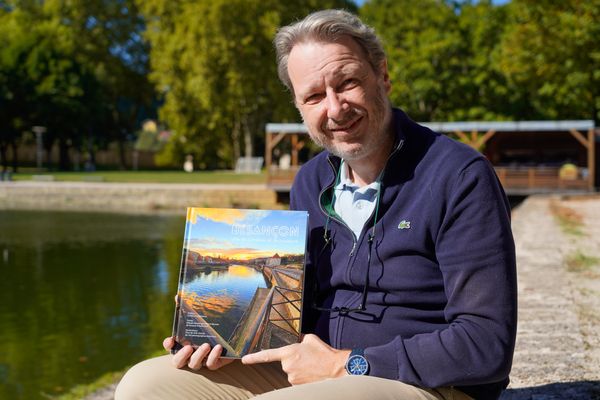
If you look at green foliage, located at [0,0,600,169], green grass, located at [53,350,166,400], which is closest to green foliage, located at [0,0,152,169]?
green foliage, located at [0,0,600,169]

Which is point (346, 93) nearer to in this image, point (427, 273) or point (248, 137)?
point (427, 273)

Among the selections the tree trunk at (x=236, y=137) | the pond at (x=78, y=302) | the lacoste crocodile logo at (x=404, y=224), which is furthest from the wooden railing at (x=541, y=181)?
the lacoste crocodile logo at (x=404, y=224)

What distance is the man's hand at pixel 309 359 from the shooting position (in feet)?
5.76

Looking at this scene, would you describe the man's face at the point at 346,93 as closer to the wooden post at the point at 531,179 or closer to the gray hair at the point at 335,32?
the gray hair at the point at 335,32

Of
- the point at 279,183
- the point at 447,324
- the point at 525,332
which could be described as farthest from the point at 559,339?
the point at 279,183

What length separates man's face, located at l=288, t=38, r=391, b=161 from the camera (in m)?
1.91

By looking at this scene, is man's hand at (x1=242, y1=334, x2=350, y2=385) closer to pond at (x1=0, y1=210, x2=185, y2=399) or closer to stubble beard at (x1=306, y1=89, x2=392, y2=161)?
stubble beard at (x1=306, y1=89, x2=392, y2=161)

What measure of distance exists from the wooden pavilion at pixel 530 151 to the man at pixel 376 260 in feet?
64.1

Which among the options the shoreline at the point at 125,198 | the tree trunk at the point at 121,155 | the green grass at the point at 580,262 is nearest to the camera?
the green grass at the point at 580,262

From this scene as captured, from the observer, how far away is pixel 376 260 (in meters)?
1.85

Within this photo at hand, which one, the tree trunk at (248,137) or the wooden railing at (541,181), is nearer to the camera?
the wooden railing at (541,181)

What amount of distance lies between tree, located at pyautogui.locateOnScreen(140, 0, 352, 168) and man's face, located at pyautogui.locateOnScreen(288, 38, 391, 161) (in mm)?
34110

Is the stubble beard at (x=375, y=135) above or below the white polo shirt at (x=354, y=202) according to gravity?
above

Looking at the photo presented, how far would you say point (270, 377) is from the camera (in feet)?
6.53
